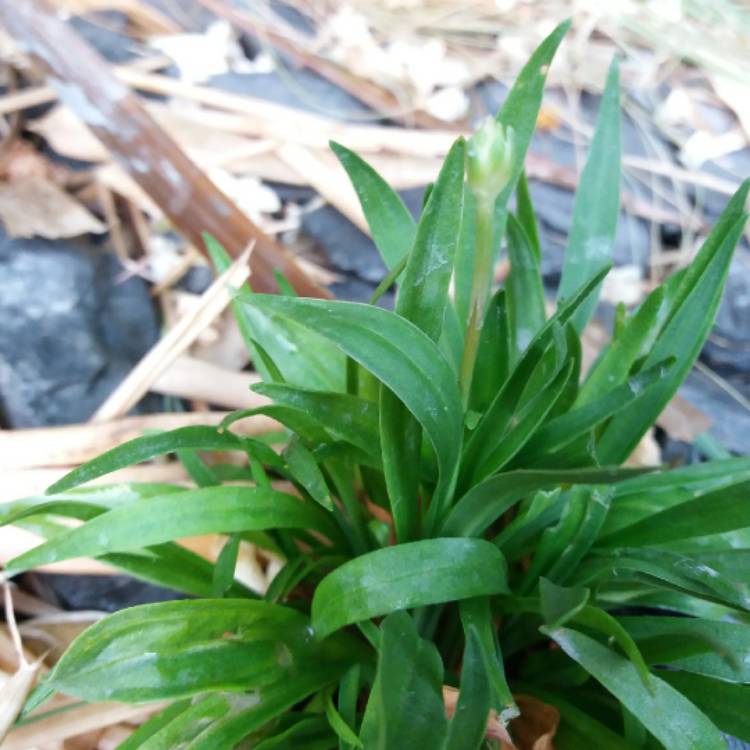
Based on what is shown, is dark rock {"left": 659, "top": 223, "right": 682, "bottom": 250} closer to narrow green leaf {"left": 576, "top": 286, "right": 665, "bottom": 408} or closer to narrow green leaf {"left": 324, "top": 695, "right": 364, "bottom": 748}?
narrow green leaf {"left": 576, "top": 286, "right": 665, "bottom": 408}

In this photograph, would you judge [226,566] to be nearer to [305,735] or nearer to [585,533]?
[305,735]

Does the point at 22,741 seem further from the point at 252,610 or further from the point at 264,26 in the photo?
the point at 264,26

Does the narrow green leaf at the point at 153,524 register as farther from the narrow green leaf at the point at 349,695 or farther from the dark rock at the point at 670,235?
the dark rock at the point at 670,235

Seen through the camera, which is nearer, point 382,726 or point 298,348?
point 382,726

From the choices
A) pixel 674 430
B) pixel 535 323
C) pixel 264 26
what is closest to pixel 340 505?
pixel 535 323

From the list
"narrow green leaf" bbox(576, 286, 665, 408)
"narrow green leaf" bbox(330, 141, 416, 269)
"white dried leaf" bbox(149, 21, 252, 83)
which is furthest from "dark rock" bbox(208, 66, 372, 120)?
"narrow green leaf" bbox(576, 286, 665, 408)
